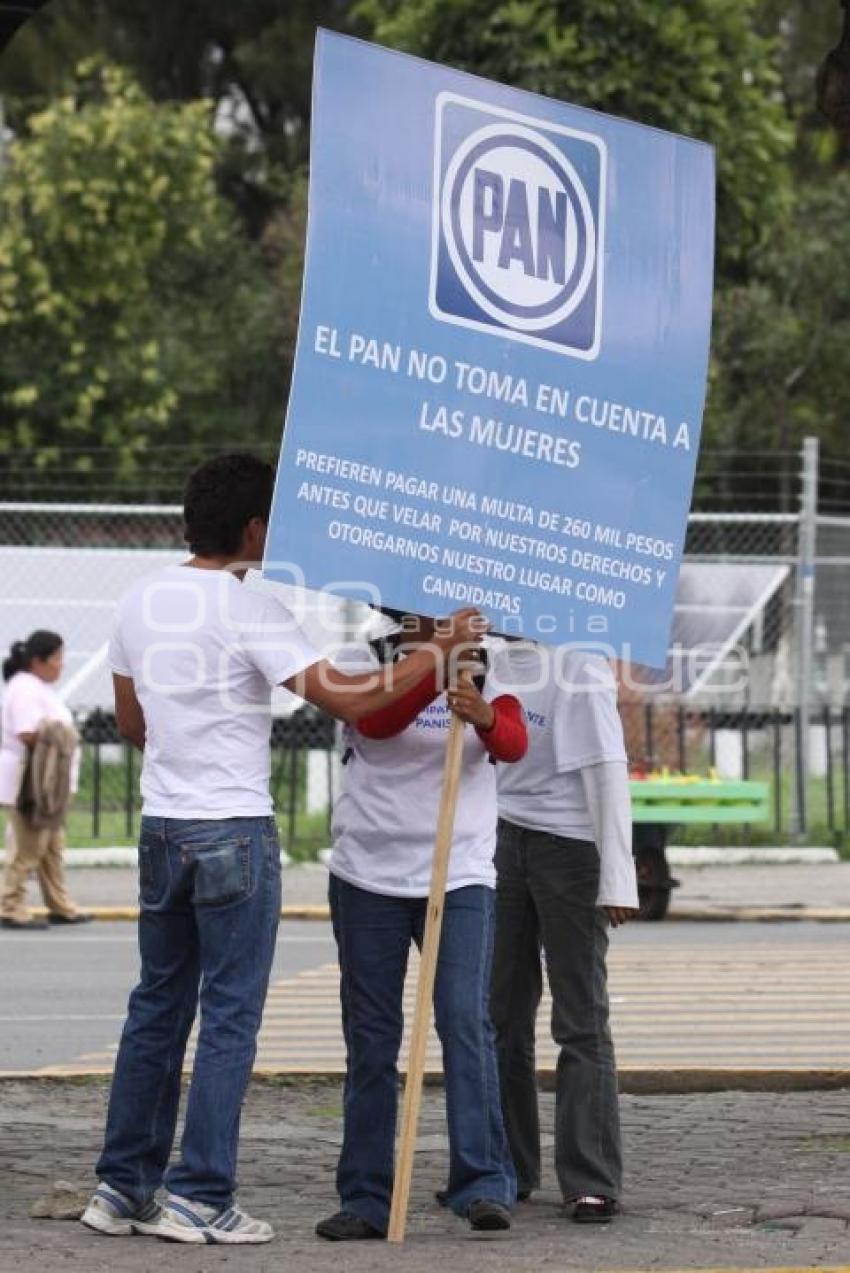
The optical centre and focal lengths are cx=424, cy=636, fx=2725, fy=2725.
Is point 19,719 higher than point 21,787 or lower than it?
higher

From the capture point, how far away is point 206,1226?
6668mm

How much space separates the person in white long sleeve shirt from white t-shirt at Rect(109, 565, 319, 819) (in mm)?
767

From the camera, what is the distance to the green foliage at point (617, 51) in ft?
76.8

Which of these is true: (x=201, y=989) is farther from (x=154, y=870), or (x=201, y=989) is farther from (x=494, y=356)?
(x=494, y=356)

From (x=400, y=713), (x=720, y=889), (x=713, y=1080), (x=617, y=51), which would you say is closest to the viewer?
(x=400, y=713)

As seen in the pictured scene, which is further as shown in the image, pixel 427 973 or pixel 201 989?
pixel 201 989

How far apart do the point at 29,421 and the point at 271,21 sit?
16.4m

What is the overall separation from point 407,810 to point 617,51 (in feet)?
58.5

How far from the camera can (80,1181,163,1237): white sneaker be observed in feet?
22.2

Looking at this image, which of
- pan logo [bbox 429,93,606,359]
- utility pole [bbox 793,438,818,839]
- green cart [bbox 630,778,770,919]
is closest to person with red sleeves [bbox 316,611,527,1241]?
pan logo [bbox 429,93,606,359]

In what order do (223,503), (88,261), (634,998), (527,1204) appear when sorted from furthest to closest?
(88,261) < (634,998) < (527,1204) < (223,503)

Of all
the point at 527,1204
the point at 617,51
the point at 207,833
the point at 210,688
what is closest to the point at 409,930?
the point at 207,833

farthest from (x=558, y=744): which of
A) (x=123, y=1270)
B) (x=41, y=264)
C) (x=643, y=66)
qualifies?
(x=41, y=264)

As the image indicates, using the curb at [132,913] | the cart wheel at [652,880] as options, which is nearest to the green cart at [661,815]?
the cart wheel at [652,880]
